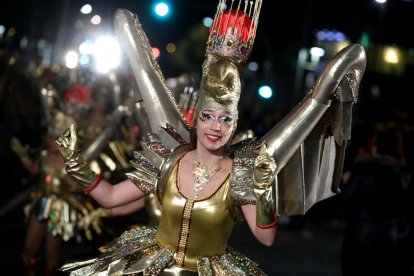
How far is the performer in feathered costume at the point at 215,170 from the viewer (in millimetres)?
4902

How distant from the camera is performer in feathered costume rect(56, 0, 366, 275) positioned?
4.90 metres

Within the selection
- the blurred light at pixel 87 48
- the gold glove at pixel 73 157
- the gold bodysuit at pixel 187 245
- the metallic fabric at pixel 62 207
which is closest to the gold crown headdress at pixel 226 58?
the gold bodysuit at pixel 187 245

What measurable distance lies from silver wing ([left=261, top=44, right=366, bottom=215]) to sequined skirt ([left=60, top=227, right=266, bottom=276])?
54 cm

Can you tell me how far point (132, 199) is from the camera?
17.4ft

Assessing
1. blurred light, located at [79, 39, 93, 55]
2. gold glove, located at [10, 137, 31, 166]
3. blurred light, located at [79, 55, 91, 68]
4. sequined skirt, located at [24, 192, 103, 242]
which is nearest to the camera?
sequined skirt, located at [24, 192, 103, 242]

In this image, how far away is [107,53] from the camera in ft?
43.8

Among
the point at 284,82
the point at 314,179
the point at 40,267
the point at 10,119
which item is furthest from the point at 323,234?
the point at 284,82

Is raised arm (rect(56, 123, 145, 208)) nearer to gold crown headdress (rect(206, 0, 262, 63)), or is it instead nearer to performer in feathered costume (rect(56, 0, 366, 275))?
performer in feathered costume (rect(56, 0, 366, 275))

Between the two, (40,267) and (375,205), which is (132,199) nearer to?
(375,205)

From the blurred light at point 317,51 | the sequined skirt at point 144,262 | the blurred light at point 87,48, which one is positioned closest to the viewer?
the sequined skirt at point 144,262

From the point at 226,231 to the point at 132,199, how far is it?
→ 70cm

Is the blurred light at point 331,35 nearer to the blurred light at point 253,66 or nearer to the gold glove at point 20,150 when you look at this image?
the blurred light at point 253,66

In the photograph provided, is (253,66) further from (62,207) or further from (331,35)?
(62,207)

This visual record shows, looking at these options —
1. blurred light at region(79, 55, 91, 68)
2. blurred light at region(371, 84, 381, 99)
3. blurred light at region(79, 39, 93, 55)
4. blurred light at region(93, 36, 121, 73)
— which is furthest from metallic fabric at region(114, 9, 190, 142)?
blurred light at region(371, 84, 381, 99)
